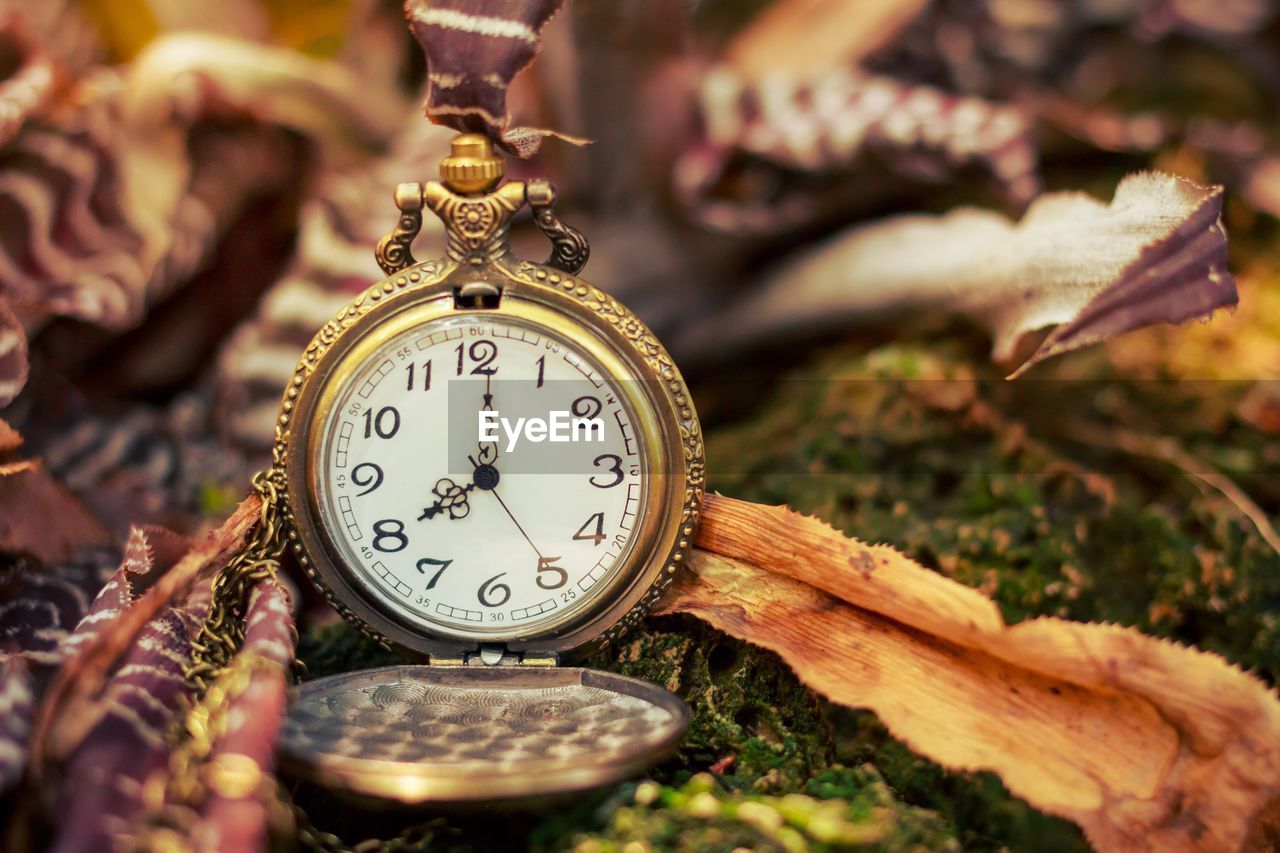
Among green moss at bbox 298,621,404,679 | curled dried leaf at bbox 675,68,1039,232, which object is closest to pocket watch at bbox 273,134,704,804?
green moss at bbox 298,621,404,679

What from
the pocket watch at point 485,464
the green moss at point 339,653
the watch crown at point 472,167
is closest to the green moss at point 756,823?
the pocket watch at point 485,464

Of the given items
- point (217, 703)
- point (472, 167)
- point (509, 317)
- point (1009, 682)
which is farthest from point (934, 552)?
point (217, 703)

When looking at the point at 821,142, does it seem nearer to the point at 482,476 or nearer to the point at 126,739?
the point at 482,476

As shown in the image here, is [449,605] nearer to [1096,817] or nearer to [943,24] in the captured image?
[1096,817]

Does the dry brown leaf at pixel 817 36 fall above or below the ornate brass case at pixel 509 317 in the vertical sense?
above

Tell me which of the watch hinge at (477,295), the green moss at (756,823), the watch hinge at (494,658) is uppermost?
the watch hinge at (477,295)

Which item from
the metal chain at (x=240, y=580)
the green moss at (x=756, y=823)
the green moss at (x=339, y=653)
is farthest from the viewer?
the green moss at (x=339, y=653)

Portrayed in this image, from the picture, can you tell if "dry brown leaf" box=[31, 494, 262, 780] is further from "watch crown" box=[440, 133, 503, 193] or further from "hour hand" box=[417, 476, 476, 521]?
"watch crown" box=[440, 133, 503, 193]

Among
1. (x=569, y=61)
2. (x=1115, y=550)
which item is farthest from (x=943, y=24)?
(x=1115, y=550)

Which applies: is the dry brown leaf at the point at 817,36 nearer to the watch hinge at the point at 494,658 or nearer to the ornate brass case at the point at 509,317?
the ornate brass case at the point at 509,317
